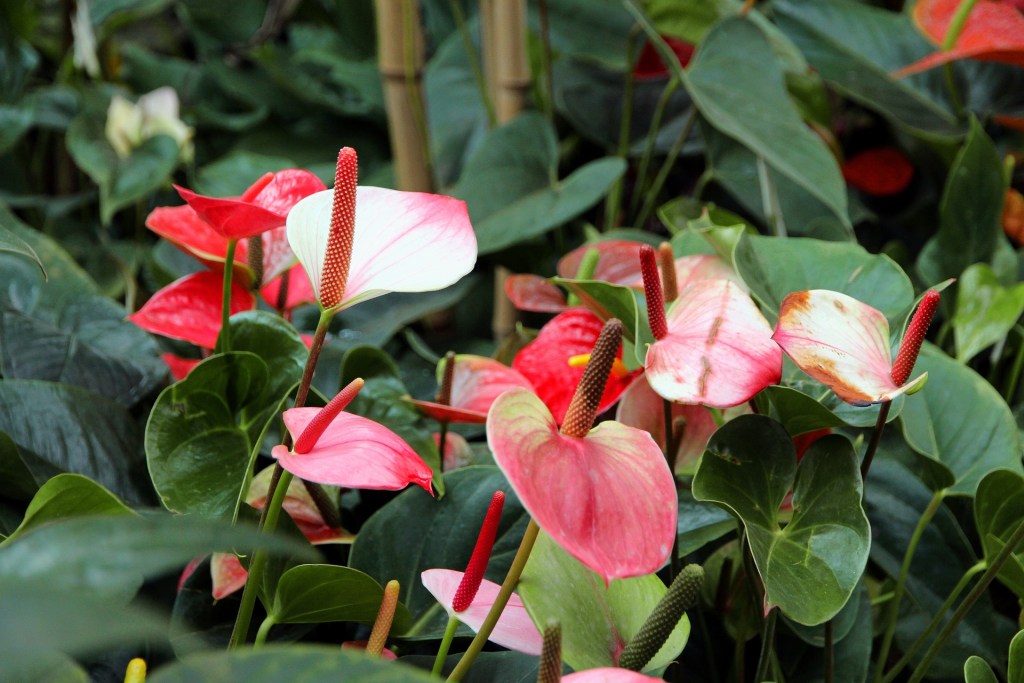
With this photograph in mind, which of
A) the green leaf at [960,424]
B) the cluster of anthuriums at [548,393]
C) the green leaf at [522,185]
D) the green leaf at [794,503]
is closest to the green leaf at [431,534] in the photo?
the cluster of anthuriums at [548,393]

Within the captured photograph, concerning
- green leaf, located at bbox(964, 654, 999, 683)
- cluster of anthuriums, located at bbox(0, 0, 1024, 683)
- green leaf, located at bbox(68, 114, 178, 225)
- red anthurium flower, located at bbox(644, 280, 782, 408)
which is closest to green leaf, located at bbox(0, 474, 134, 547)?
cluster of anthuriums, located at bbox(0, 0, 1024, 683)

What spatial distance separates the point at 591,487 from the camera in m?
0.30

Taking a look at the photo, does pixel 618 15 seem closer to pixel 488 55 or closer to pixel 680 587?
pixel 488 55

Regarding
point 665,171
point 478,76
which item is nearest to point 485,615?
point 665,171

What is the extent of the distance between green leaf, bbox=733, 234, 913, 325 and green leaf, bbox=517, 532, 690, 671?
0.17 meters

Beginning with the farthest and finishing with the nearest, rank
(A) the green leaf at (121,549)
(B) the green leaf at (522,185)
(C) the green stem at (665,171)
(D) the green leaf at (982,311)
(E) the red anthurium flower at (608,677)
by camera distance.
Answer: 1. (C) the green stem at (665,171)
2. (B) the green leaf at (522,185)
3. (D) the green leaf at (982,311)
4. (E) the red anthurium flower at (608,677)
5. (A) the green leaf at (121,549)

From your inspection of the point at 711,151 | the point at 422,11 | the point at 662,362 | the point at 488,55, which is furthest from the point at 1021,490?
the point at 422,11

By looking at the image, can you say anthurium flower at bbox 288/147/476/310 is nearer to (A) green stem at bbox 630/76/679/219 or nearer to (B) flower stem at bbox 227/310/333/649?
(B) flower stem at bbox 227/310/333/649

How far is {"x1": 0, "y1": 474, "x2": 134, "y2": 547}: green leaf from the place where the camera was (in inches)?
12.9

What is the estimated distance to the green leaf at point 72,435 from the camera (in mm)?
464

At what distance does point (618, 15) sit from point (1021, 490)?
0.71m

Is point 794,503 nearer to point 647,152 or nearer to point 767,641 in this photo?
point 767,641

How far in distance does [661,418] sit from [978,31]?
1.90 ft

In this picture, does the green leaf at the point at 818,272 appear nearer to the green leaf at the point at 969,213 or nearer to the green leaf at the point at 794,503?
the green leaf at the point at 794,503
